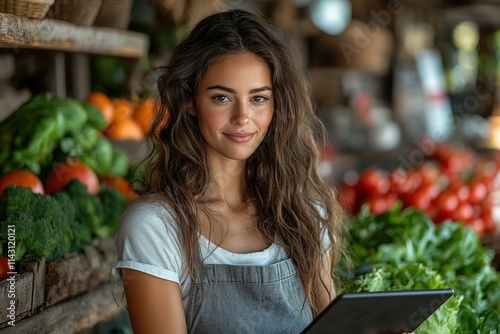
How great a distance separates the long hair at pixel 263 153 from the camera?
1976 mm

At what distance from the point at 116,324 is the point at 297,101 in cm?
124

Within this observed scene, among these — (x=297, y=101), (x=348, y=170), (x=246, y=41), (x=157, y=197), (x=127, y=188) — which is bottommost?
(x=348, y=170)

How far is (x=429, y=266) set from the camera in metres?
2.95

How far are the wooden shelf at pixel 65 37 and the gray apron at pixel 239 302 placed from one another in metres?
0.89

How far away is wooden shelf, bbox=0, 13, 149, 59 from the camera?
2119 millimetres

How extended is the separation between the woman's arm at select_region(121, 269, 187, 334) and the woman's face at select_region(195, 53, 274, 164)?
396 millimetres

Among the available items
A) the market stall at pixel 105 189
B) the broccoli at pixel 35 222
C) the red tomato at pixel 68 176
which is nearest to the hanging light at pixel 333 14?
the market stall at pixel 105 189

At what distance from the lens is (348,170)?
663 centimetres

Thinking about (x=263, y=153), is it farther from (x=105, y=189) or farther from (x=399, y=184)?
(x=399, y=184)

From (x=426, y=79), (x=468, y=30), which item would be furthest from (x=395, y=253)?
(x=468, y=30)

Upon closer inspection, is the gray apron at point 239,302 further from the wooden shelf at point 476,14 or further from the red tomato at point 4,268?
the wooden shelf at point 476,14

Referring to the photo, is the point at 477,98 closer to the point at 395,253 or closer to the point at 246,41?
the point at 395,253

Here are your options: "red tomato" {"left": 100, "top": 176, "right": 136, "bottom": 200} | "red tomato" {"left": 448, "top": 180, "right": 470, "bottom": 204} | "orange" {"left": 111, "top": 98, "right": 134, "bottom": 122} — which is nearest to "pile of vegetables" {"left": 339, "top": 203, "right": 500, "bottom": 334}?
"red tomato" {"left": 448, "top": 180, "right": 470, "bottom": 204}

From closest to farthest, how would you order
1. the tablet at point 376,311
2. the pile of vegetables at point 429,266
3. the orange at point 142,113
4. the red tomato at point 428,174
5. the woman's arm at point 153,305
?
the tablet at point 376,311, the woman's arm at point 153,305, the pile of vegetables at point 429,266, the orange at point 142,113, the red tomato at point 428,174
